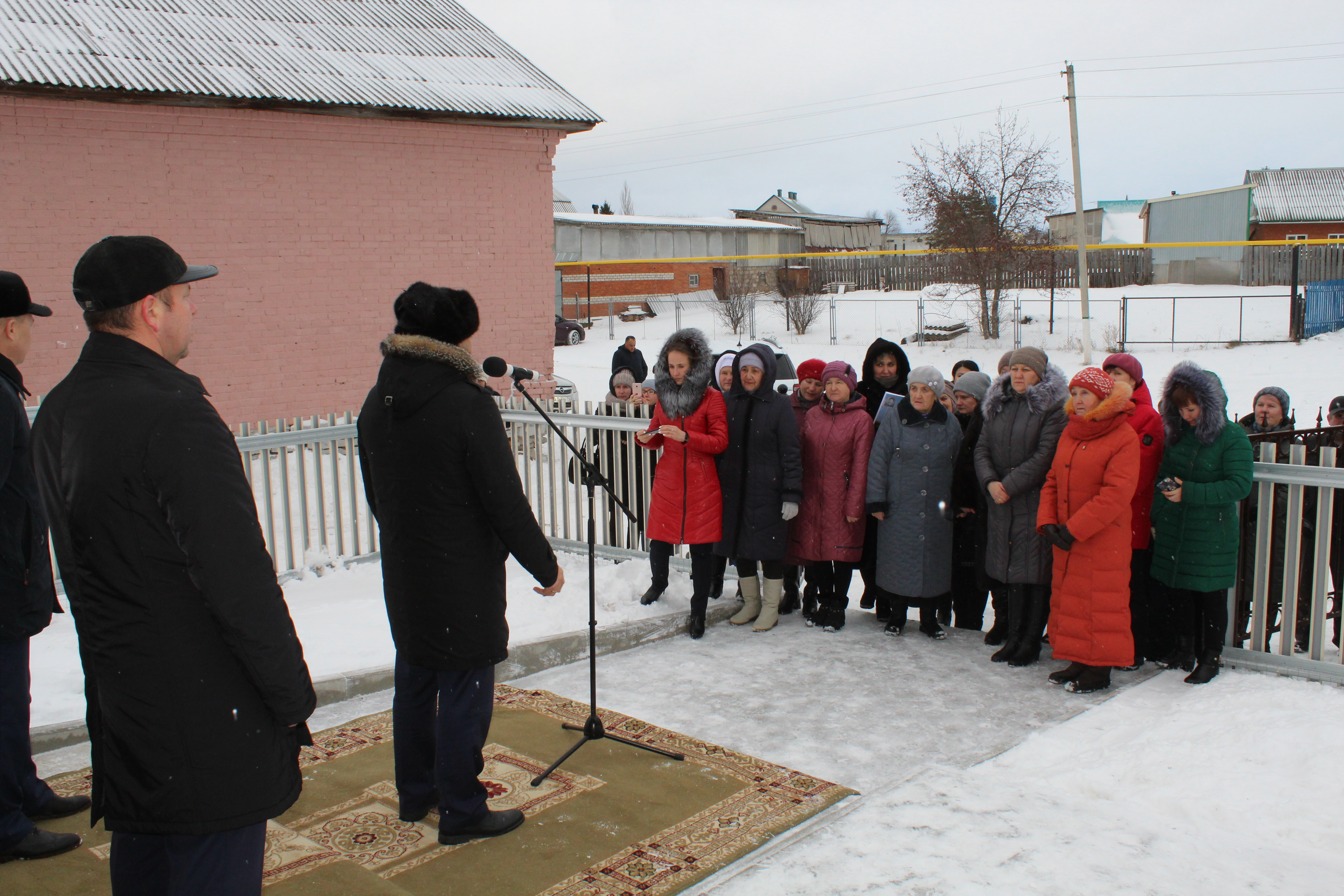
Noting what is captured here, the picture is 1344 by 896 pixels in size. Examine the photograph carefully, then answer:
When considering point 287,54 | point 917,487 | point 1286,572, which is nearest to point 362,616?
point 917,487

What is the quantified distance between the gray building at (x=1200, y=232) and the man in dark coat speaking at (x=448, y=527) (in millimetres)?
32330

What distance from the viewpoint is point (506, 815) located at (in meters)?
3.80

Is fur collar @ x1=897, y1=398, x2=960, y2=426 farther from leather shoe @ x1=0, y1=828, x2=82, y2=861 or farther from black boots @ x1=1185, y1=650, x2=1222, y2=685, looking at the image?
leather shoe @ x1=0, y1=828, x2=82, y2=861

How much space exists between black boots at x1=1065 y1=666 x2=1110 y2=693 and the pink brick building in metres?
9.70

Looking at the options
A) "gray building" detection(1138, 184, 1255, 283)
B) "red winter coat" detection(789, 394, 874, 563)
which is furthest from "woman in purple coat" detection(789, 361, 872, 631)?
"gray building" detection(1138, 184, 1255, 283)

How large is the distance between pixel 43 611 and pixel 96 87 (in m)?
8.98

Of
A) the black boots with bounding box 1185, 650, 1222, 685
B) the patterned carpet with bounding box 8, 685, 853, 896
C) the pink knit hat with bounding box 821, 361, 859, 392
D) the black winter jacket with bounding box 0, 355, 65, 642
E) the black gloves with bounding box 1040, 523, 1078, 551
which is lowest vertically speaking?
the patterned carpet with bounding box 8, 685, 853, 896

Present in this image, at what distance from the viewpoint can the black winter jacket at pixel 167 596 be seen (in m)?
2.23

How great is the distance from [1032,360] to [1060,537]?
103 centimetres

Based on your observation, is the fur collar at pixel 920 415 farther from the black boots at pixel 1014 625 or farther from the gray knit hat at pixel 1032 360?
the black boots at pixel 1014 625

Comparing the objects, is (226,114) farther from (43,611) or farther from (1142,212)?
(1142,212)

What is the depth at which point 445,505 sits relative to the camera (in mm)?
3514

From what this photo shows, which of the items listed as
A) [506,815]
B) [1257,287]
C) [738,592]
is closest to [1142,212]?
[1257,287]

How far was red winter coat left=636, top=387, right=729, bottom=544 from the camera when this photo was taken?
20.4ft
